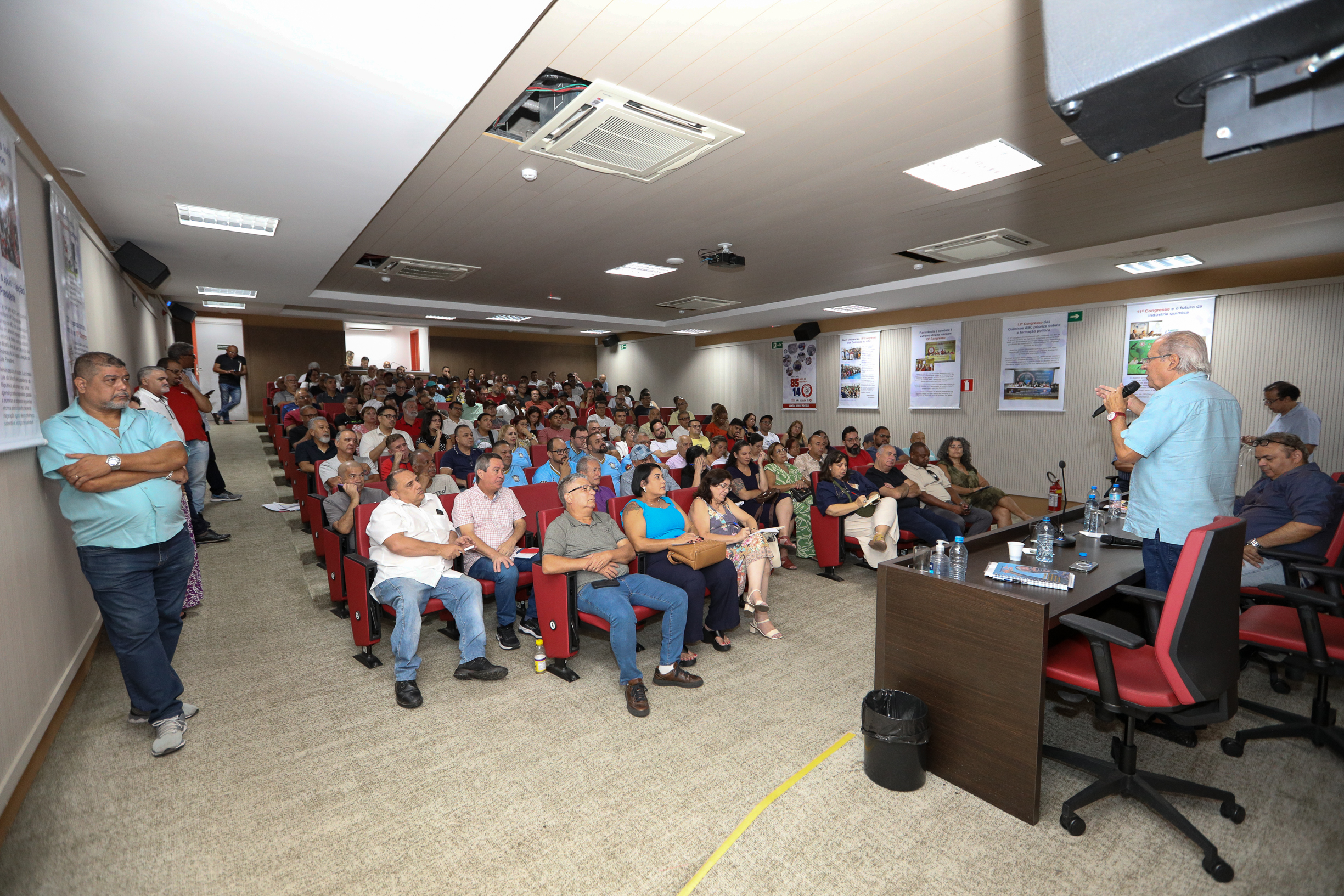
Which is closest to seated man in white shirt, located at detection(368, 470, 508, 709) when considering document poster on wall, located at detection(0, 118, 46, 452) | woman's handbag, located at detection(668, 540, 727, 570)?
woman's handbag, located at detection(668, 540, 727, 570)

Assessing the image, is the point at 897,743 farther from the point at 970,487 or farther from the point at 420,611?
the point at 970,487

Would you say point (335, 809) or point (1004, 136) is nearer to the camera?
point (335, 809)

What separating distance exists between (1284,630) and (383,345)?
18095 mm

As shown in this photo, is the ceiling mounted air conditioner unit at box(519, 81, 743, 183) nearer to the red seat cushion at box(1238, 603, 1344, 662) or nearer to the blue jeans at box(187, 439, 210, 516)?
the red seat cushion at box(1238, 603, 1344, 662)

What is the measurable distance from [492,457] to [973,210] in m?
4.32

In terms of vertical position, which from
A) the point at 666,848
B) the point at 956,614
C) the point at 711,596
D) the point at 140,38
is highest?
the point at 140,38

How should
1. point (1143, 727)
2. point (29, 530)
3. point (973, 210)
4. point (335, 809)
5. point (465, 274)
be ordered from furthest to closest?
point (465, 274)
point (973, 210)
point (1143, 727)
point (29, 530)
point (335, 809)

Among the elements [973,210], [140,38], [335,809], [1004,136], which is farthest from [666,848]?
[973,210]

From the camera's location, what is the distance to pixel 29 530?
252 centimetres

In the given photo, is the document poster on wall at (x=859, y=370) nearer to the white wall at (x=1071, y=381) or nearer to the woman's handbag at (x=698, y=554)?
the white wall at (x=1071, y=381)

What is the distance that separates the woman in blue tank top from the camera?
353 centimetres

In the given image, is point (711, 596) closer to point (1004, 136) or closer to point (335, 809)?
point (335, 809)

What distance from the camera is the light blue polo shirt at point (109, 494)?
2.43 m

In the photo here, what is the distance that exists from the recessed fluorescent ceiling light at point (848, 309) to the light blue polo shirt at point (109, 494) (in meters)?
8.61
